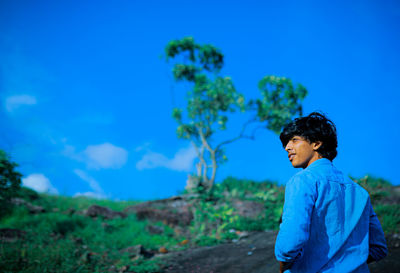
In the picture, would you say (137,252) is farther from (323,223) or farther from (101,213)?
(323,223)

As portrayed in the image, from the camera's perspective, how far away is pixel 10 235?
670cm

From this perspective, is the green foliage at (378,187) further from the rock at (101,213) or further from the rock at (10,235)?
the rock at (10,235)

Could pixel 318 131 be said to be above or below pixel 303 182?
above

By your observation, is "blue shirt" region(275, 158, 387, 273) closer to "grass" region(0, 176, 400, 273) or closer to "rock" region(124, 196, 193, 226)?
"grass" region(0, 176, 400, 273)

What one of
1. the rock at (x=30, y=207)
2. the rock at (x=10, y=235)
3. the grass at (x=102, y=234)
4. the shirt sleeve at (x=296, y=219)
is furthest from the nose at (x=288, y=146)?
the rock at (x=30, y=207)

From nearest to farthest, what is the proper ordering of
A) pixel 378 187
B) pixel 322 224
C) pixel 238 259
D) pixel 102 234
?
pixel 322 224, pixel 238 259, pixel 102 234, pixel 378 187

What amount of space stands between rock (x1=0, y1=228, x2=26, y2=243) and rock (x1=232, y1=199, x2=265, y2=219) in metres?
6.88

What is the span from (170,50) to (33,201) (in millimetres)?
10295

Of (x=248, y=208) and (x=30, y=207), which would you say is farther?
(x=248, y=208)

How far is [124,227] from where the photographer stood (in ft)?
29.7

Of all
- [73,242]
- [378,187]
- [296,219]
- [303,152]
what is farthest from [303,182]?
[378,187]

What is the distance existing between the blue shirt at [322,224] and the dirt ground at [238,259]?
11.7ft

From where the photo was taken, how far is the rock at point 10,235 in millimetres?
6453

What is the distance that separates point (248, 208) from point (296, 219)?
9953 mm
